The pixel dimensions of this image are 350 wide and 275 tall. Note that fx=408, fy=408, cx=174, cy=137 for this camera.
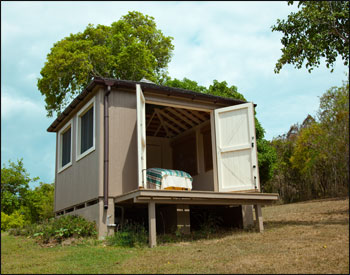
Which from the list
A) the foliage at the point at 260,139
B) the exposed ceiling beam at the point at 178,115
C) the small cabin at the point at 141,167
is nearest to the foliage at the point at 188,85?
the foliage at the point at 260,139

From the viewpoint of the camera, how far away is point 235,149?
33.7 feet

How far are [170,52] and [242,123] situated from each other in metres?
16.1

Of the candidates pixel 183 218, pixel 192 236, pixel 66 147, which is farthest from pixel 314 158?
pixel 66 147

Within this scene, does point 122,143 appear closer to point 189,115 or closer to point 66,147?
point 66,147

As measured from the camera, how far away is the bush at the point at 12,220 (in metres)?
17.8

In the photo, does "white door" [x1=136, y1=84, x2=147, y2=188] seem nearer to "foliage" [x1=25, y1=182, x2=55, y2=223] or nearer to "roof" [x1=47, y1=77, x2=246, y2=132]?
"roof" [x1=47, y1=77, x2=246, y2=132]

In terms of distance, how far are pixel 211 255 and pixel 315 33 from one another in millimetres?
6856

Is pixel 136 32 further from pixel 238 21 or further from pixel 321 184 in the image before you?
pixel 238 21

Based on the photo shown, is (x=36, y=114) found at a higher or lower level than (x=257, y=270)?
higher

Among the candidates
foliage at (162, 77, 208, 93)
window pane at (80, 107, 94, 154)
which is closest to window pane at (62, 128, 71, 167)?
window pane at (80, 107, 94, 154)

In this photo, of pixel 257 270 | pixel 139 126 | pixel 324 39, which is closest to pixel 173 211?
pixel 139 126

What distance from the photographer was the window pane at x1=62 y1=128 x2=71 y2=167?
464 inches

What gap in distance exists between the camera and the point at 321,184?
2027 centimetres

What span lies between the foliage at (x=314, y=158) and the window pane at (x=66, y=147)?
7.92m
